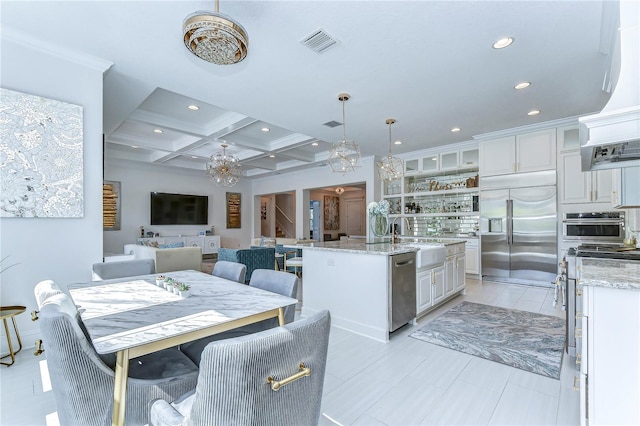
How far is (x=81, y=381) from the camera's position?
3.63 ft

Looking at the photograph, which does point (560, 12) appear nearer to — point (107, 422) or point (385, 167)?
point (385, 167)

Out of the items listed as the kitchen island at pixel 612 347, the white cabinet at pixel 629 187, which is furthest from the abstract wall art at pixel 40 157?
the white cabinet at pixel 629 187

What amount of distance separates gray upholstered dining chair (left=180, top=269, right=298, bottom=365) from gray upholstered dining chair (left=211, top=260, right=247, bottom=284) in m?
0.21

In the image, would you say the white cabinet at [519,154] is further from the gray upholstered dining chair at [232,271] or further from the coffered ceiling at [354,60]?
the gray upholstered dining chair at [232,271]

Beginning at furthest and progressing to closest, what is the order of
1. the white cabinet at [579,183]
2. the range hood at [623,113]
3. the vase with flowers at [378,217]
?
the white cabinet at [579,183], the vase with flowers at [378,217], the range hood at [623,113]

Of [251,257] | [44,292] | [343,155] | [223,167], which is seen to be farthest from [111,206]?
[44,292]

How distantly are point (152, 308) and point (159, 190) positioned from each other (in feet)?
26.2

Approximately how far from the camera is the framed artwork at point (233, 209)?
9789 mm

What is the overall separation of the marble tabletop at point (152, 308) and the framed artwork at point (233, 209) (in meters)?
7.85

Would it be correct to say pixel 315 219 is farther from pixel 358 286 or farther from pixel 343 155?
pixel 358 286

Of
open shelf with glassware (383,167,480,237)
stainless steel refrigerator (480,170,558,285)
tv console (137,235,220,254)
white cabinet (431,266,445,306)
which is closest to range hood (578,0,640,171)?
white cabinet (431,266,445,306)

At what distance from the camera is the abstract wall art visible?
2447 mm

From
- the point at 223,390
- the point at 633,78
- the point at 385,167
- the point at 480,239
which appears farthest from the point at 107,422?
the point at 480,239

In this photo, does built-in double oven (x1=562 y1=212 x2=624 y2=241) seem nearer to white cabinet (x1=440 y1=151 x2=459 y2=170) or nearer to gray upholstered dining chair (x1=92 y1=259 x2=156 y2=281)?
white cabinet (x1=440 y1=151 x2=459 y2=170)
